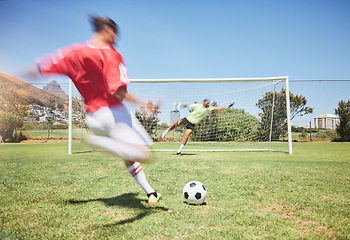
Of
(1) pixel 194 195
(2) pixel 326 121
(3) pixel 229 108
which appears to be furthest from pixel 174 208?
(2) pixel 326 121

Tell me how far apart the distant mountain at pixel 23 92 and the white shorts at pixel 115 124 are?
0.45 m

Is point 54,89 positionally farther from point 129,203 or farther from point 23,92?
point 129,203

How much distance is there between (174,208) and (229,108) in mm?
9882

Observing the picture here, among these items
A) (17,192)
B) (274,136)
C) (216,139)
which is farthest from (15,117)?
(274,136)

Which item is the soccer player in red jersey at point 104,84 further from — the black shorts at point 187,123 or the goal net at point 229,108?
the goal net at point 229,108

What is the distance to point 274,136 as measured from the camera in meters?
14.5

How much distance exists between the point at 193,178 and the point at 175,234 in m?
2.67

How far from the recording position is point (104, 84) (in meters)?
2.64

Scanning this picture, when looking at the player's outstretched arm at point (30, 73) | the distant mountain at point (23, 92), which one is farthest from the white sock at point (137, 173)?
the player's outstretched arm at point (30, 73)

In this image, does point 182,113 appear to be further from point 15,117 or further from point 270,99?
point 15,117

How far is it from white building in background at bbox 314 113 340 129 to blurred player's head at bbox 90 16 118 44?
20300mm

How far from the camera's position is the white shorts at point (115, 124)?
2.69m

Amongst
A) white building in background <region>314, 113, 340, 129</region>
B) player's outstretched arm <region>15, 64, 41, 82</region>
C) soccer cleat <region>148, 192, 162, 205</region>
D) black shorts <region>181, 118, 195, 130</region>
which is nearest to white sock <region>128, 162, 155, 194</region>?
soccer cleat <region>148, 192, 162, 205</region>

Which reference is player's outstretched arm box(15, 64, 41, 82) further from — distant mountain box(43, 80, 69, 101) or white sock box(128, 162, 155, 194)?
white sock box(128, 162, 155, 194)
